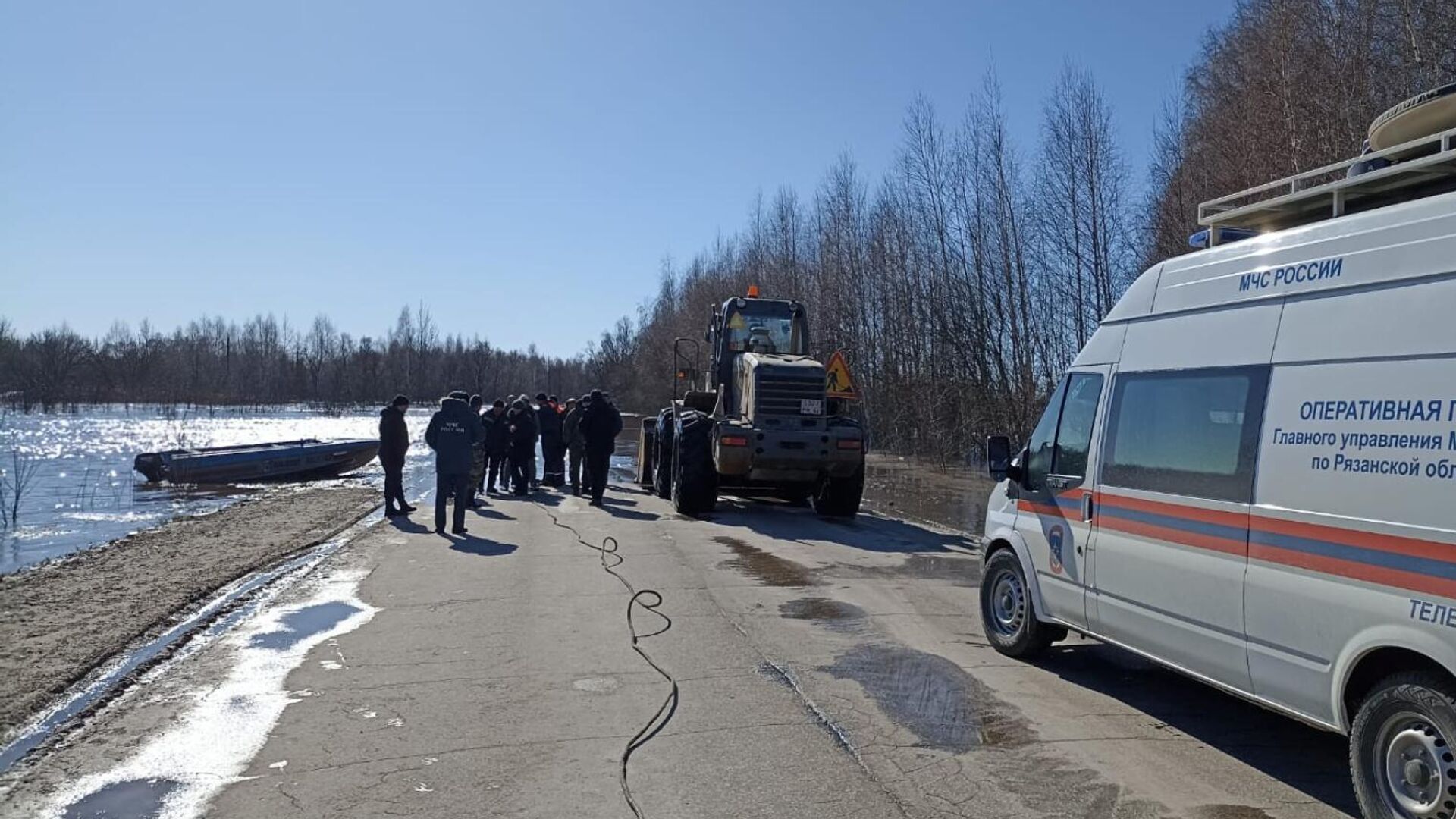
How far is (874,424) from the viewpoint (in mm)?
37188

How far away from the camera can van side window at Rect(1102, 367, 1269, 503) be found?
510cm

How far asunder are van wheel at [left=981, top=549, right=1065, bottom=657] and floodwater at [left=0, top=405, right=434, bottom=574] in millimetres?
12566

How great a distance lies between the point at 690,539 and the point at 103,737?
8.31m

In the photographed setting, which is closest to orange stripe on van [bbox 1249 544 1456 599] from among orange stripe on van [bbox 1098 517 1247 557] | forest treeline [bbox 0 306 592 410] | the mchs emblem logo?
orange stripe on van [bbox 1098 517 1247 557]

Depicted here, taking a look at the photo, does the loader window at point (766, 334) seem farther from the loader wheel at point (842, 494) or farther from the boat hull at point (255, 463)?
the boat hull at point (255, 463)

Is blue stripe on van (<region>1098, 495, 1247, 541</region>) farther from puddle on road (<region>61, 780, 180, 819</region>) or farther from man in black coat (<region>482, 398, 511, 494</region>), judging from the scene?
man in black coat (<region>482, 398, 511, 494</region>)

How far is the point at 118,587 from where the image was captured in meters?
10.5

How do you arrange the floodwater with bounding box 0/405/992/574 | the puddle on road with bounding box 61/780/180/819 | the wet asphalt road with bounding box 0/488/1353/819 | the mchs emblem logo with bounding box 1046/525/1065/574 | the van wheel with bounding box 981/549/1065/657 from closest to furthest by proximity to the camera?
the puddle on road with bounding box 61/780/180/819
the wet asphalt road with bounding box 0/488/1353/819
the mchs emblem logo with bounding box 1046/525/1065/574
the van wheel with bounding box 981/549/1065/657
the floodwater with bounding box 0/405/992/574

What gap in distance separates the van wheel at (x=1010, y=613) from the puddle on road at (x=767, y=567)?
2827 mm

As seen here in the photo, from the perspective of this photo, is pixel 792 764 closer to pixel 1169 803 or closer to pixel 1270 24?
pixel 1169 803

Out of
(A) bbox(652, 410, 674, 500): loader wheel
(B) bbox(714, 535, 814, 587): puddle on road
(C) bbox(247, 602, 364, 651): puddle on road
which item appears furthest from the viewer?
(A) bbox(652, 410, 674, 500): loader wheel

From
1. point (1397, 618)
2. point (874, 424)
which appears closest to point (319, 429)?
point (874, 424)

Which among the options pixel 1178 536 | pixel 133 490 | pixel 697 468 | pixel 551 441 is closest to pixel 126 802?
pixel 1178 536

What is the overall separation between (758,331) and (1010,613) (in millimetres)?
10876
